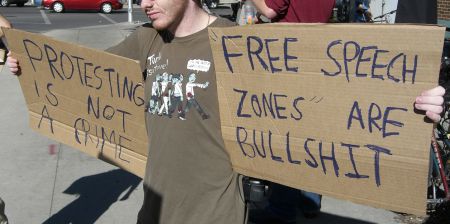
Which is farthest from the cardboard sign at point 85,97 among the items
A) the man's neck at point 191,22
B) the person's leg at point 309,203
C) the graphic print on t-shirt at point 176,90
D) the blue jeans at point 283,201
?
the person's leg at point 309,203

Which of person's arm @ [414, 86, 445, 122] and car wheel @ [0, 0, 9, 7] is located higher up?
person's arm @ [414, 86, 445, 122]

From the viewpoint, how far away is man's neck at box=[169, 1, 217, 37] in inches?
88.4

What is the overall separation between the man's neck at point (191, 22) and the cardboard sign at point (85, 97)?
0.25m

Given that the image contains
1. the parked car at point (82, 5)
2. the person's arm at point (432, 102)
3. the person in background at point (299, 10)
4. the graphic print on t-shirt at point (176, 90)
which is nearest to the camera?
the person's arm at point (432, 102)

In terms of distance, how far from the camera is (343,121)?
198 centimetres

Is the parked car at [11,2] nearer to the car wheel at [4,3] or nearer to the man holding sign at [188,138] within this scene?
the car wheel at [4,3]

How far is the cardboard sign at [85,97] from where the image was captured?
2.50 m

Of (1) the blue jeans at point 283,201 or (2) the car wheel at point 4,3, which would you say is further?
(2) the car wheel at point 4,3

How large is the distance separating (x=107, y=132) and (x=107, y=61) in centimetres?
38

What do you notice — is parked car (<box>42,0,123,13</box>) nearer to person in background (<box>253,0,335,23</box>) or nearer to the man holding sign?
person in background (<box>253,0,335,23</box>)

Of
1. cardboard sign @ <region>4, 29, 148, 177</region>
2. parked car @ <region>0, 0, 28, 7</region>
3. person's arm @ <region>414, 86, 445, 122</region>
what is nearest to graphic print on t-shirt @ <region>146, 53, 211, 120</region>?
cardboard sign @ <region>4, 29, 148, 177</region>

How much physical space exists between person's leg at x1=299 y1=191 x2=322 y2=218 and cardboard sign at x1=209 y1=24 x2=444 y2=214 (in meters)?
1.81

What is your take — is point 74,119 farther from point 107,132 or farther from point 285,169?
point 285,169

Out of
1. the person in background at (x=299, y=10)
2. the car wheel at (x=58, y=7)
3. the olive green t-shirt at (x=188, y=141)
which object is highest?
the person in background at (x=299, y=10)
